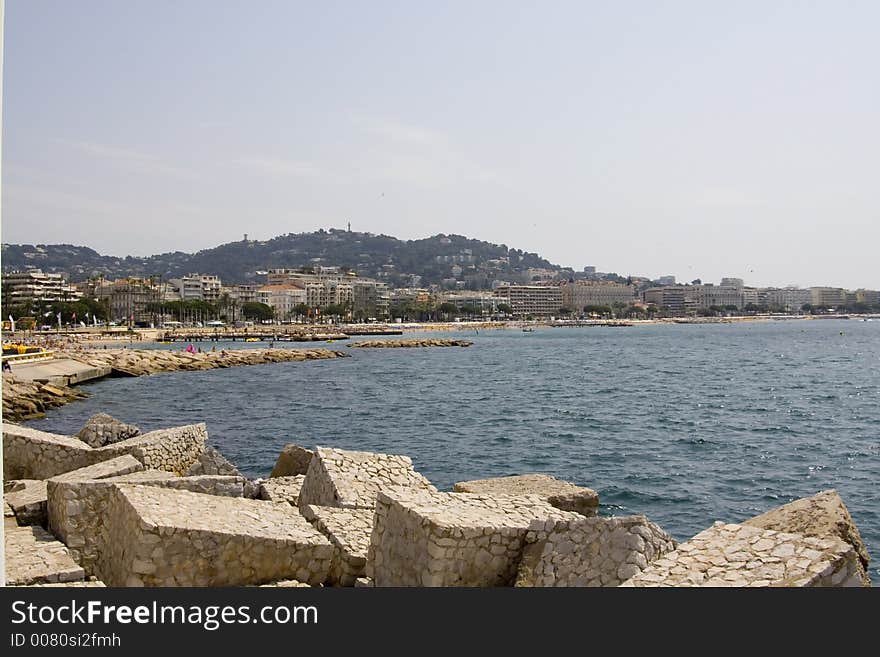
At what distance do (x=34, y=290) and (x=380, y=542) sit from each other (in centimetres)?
12810

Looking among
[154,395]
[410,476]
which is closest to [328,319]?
[154,395]

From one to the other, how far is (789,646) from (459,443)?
15588mm

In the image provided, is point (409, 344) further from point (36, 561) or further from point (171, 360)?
point (36, 561)

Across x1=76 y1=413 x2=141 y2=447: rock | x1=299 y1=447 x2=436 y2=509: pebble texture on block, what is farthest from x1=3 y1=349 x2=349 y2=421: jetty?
x1=299 y1=447 x2=436 y2=509: pebble texture on block

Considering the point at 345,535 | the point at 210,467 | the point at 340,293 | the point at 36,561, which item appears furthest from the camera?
the point at 340,293

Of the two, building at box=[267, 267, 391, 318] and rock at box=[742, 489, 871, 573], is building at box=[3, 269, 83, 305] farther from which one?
rock at box=[742, 489, 871, 573]

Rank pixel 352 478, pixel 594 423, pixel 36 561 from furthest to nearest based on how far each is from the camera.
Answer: pixel 594 423, pixel 352 478, pixel 36 561

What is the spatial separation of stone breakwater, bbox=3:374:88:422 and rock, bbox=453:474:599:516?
17.1 meters

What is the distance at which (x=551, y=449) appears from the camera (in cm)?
1872

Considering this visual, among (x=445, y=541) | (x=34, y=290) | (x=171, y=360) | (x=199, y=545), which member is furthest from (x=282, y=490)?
(x=34, y=290)

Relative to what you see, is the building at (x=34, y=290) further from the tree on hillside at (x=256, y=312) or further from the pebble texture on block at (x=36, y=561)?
the pebble texture on block at (x=36, y=561)

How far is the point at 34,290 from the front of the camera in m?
119

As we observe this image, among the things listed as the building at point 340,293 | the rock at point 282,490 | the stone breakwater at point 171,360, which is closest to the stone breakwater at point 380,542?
the rock at point 282,490

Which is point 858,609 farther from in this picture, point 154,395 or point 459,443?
point 154,395
